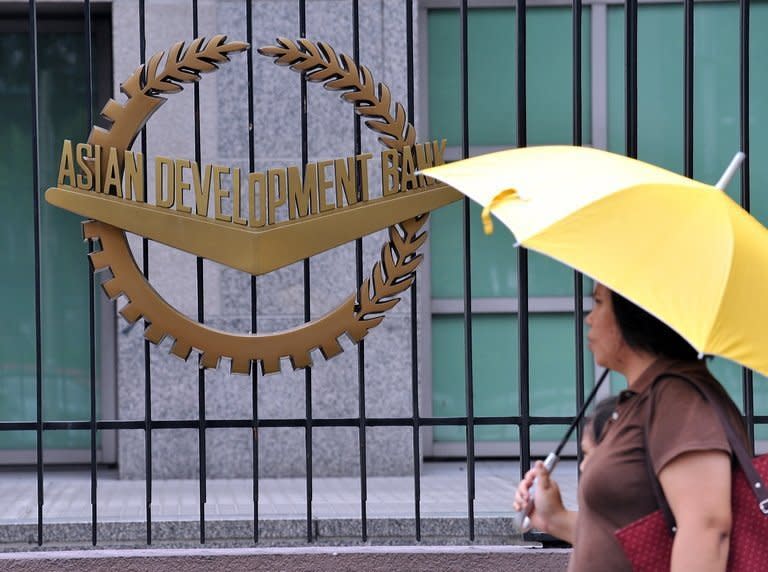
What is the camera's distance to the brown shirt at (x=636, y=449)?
8.94 feet

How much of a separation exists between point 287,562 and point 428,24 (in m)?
4.21

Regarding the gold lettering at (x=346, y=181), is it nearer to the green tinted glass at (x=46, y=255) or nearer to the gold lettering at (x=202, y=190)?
the gold lettering at (x=202, y=190)

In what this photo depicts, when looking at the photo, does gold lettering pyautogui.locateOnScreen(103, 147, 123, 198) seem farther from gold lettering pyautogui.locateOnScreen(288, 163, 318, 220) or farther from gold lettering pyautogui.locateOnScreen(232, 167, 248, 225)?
gold lettering pyautogui.locateOnScreen(288, 163, 318, 220)

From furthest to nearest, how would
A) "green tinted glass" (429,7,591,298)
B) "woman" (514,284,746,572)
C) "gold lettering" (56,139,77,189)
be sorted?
"green tinted glass" (429,7,591,298)
"gold lettering" (56,139,77,189)
"woman" (514,284,746,572)

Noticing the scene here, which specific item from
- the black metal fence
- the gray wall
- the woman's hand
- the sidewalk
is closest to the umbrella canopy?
the woman's hand

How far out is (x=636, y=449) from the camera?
281 centimetres

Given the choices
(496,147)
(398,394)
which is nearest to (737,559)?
(398,394)

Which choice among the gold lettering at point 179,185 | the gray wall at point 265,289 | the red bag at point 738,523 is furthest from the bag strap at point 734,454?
the gray wall at point 265,289

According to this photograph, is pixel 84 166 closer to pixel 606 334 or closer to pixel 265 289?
pixel 606 334

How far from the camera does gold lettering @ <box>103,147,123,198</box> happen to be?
5125mm

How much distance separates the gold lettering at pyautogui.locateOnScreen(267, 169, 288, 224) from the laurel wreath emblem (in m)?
0.38

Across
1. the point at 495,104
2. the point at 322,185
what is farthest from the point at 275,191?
the point at 495,104

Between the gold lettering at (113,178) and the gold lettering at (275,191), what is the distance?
1.80 feet

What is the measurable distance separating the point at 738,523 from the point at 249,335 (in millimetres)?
2843
